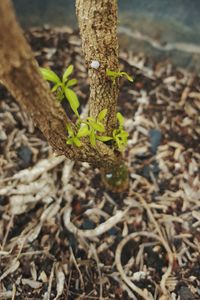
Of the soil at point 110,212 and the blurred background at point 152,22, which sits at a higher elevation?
the blurred background at point 152,22

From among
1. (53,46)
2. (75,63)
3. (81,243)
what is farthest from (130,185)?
(53,46)

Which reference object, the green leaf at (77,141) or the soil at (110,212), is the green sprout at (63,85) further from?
the soil at (110,212)

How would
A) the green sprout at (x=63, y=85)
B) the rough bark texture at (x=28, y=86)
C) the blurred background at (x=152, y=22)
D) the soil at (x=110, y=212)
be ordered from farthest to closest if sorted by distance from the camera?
the blurred background at (x=152, y=22)
the soil at (x=110, y=212)
the green sprout at (x=63, y=85)
the rough bark texture at (x=28, y=86)

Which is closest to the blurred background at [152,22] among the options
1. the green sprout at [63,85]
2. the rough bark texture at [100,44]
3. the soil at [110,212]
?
the soil at [110,212]

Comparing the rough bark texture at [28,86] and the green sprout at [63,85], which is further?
the green sprout at [63,85]

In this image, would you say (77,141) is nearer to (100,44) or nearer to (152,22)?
(100,44)

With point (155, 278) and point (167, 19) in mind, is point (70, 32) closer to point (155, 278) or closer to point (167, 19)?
point (167, 19)

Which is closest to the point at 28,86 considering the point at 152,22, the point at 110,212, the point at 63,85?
the point at 63,85
